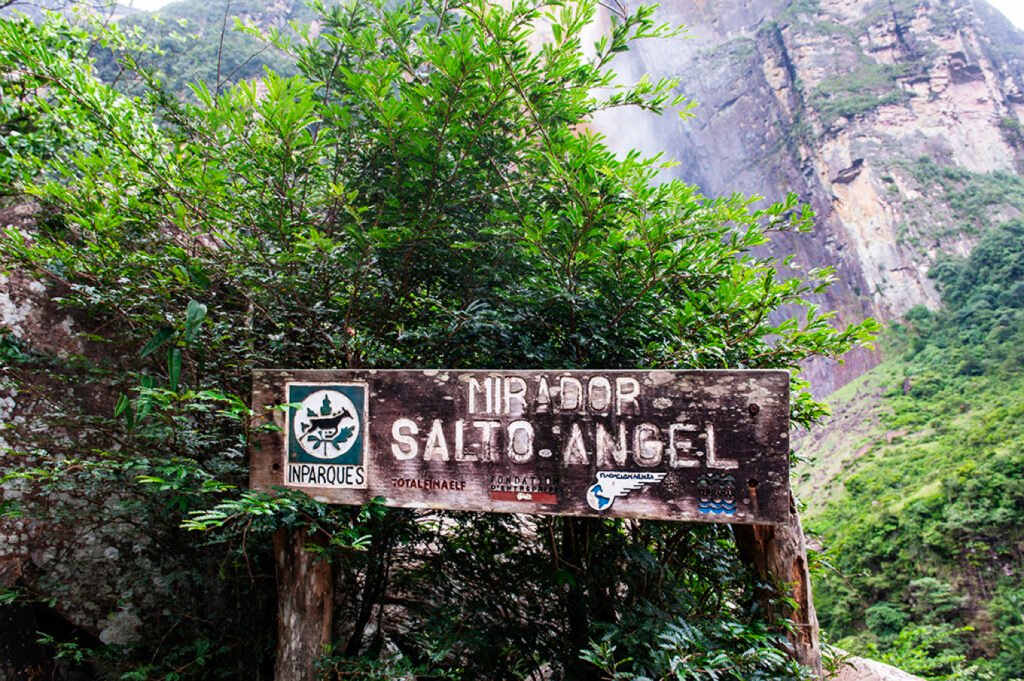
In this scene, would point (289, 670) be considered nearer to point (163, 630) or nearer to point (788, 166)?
point (163, 630)

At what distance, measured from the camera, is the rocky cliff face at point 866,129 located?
111 ft

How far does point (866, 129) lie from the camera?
36.6 m

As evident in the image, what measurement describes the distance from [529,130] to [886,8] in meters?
50.9

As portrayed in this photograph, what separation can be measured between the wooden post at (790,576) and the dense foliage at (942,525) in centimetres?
459

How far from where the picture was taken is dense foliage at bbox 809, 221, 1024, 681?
39.0ft

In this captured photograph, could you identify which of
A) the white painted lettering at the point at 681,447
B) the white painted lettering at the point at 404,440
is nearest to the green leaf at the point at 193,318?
the white painted lettering at the point at 404,440

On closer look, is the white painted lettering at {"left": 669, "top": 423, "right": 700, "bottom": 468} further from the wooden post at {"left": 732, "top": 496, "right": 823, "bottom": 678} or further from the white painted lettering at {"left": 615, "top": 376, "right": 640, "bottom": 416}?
the wooden post at {"left": 732, "top": 496, "right": 823, "bottom": 678}

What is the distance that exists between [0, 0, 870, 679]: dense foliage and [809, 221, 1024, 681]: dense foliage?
500 centimetres

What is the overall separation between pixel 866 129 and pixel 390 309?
43.2 meters

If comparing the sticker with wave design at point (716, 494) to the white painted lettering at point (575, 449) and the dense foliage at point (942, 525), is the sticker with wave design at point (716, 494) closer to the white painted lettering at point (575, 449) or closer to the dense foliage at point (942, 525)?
the white painted lettering at point (575, 449)

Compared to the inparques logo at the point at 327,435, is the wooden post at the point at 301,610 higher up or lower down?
lower down

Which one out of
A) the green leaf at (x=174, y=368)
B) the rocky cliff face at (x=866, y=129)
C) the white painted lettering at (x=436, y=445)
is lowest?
the white painted lettering at (x=436, y=445)

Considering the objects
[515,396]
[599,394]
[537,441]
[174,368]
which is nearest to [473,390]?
[515,396]

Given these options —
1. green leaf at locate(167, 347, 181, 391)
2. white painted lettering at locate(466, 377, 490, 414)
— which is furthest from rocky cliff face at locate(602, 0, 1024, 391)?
green leaf at locate(167, 347, 181, 391)
